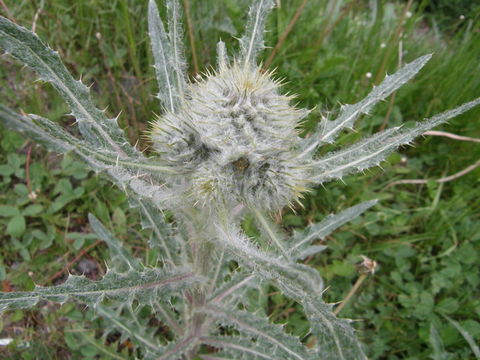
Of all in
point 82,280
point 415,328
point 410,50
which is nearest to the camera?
point 82,280

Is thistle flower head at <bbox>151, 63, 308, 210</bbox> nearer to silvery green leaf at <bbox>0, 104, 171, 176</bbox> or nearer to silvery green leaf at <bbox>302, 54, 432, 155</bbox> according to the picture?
silvery green leaf at <bbox>0, 104, 171, 176</bbox>

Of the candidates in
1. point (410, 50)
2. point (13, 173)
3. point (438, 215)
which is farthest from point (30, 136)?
point (410, 50)

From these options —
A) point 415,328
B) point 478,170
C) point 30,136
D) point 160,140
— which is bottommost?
point 415,328

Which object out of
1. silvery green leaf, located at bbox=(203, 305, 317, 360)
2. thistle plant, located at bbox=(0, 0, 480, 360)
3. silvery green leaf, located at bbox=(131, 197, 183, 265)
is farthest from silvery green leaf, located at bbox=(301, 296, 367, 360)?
silvery green leaf, located at bbox=(131, 197, 183, 265)

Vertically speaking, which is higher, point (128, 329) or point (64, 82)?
point (64, 82)

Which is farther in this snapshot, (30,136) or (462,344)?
(462,344)

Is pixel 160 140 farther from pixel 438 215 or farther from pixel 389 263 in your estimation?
pixel 438 215

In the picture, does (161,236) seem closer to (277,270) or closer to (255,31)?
(277,270)

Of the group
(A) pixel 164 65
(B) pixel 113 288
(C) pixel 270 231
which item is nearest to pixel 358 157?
(C) pixel 270 231
